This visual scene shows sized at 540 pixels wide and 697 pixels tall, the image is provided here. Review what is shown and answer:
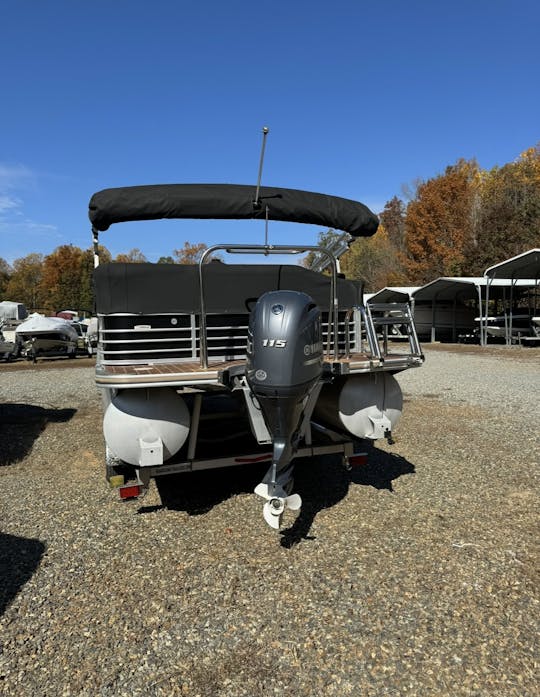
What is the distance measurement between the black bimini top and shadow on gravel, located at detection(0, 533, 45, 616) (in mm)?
2664

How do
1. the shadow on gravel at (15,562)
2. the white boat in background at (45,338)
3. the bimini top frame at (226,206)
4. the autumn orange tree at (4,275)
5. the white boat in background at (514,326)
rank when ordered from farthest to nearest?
1. the autumn orange tree at (4,275)
2. the white boat in background at (514,326)
3. the white boat in background at (45,338)
4. the bimini top frame at (226,206)
5. the shadow on gravel at (15,562)

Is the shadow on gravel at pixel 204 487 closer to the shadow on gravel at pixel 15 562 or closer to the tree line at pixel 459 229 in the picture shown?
the shadow on gravel at pixel 15 562

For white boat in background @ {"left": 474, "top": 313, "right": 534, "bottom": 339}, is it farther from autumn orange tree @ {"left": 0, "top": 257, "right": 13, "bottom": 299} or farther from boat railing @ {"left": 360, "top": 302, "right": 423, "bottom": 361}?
autumn orange tree @ {"left": 0, "top": 257, "right": 13, "bottom": 299}

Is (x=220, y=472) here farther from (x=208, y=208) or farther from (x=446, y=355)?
(x=446, y=355)

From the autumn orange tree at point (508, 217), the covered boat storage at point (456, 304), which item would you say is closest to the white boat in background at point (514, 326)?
the covered boat storage at point (456, 304)

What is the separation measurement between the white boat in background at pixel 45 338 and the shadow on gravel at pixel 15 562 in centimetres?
1621

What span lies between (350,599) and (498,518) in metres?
1.66

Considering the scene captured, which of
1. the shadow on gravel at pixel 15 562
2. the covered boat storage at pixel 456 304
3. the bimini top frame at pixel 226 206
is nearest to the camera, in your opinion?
the shadow on gravel at pixel 15 562

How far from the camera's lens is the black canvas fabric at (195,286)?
11.7ft

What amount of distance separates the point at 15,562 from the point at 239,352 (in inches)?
84.1

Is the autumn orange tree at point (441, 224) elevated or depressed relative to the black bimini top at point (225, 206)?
elevated

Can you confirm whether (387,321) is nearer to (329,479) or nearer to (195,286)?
(195,286)

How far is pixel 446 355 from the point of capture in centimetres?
1866

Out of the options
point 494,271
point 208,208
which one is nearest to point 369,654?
point 208,208
